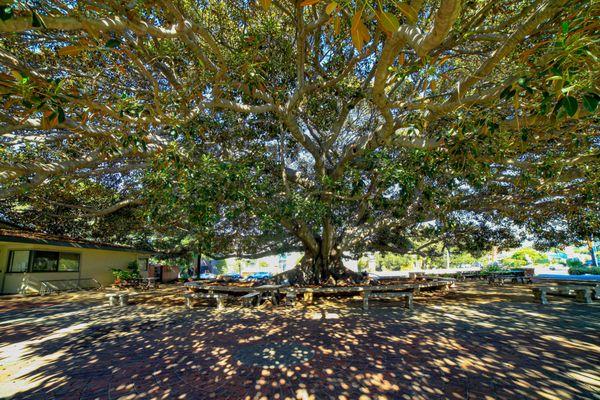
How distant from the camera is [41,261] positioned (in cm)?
1436

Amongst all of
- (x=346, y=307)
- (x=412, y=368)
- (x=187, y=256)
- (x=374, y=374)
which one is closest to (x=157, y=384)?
(x=374, y=374)

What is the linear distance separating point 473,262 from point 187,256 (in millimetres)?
53453

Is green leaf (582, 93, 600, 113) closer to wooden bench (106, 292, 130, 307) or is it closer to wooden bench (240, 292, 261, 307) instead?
wooden bench (240, 292, 261, 307)

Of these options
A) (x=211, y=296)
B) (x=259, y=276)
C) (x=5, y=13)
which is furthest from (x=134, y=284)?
(x=259, y=276)

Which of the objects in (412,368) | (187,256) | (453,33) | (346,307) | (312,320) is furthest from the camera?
(187,256)

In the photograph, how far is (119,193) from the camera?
1288 cm

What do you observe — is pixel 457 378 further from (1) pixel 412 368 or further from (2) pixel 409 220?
(2) pixel 409 220

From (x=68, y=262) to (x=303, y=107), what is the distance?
15468mm

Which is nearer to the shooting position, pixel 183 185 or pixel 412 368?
pixel 412 368

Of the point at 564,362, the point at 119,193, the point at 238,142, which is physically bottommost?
the point at 564,362

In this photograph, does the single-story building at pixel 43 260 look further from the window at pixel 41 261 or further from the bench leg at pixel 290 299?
the bench leg at pixel 290 299

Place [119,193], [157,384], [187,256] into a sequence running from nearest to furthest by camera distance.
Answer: [157,384] < [119,193] < [187,256]

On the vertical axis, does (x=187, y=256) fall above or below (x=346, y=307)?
above

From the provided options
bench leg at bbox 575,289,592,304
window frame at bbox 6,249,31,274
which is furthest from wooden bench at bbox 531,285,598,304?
window frame at bbox 6,249,31,274
